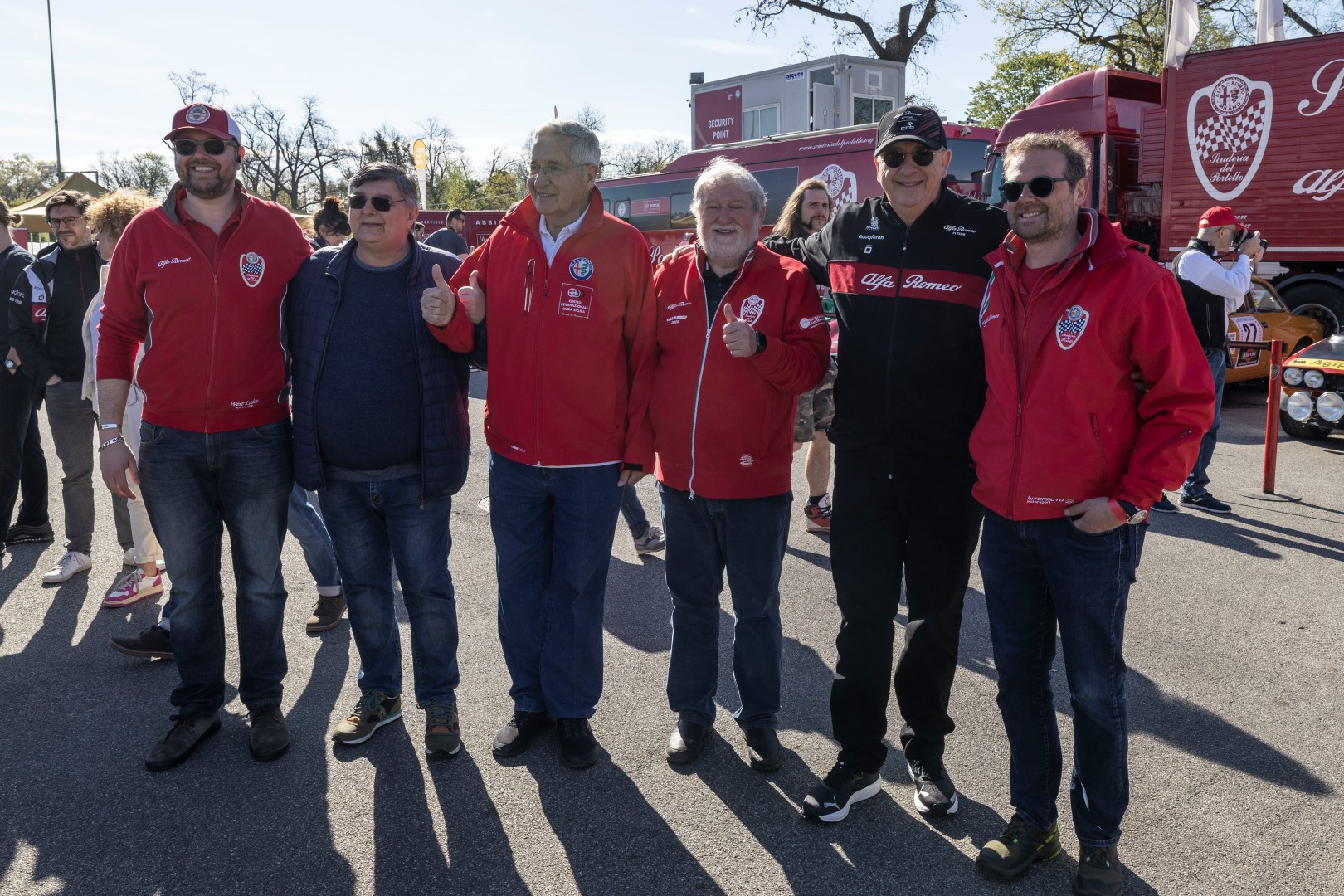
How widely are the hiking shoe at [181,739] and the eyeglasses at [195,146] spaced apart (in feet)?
6.60

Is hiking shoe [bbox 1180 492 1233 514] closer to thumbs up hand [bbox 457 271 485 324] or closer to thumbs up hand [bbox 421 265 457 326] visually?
thumbs up hand [bbox 457 271 485 324]

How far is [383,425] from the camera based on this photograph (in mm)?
3438

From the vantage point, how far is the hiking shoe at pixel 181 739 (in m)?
3.41

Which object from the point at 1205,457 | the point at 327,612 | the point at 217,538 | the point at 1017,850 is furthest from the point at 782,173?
the point at 1017,850

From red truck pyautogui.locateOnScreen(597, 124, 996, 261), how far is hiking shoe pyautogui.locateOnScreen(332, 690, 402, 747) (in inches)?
355

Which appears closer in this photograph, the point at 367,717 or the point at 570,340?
the point at 570,340

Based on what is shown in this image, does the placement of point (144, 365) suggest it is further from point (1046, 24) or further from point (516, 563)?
point (1046, 24)

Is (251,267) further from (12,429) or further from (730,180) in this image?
(12,429)

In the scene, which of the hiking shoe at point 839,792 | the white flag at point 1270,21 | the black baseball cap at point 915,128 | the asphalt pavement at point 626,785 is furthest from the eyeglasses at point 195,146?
the white flag at point 1270,21

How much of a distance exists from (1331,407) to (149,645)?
9.09 meters

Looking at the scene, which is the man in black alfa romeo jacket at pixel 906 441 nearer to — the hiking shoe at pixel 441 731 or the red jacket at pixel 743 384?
the red jacket at pixel 743 384

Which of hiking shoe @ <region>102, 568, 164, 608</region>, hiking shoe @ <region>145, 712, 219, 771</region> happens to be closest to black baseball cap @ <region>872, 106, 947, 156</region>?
hiking shoe @ <region>145, 712, 219, 771</region>

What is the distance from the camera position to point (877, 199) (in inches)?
123

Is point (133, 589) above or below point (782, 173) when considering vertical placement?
below
